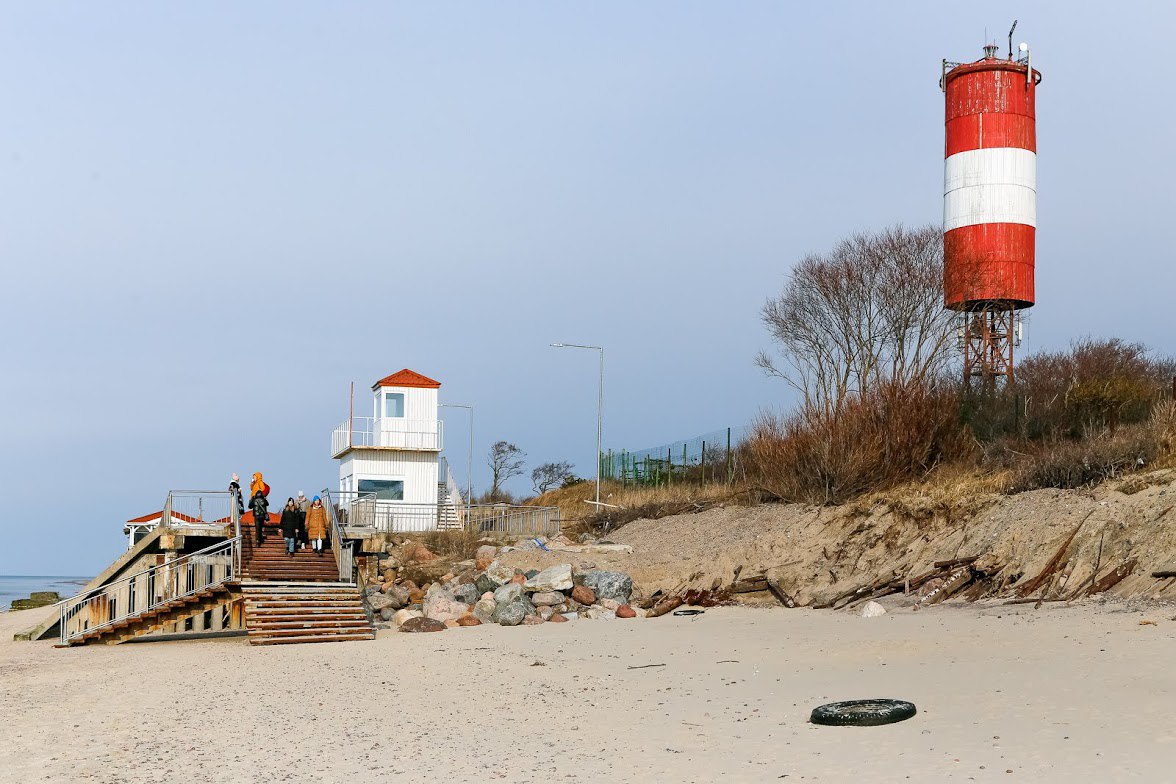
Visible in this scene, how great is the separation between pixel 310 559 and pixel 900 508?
15.2 meters

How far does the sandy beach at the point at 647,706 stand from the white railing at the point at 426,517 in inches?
795

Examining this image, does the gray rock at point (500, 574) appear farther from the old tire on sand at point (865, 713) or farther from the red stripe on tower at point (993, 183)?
the red stripe on tower at point (993, 183)

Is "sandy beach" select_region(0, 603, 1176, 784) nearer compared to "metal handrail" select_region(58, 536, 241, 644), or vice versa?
"sandy beach" select_region(0, 603, 1176, 784)

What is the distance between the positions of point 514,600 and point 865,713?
51.9ft

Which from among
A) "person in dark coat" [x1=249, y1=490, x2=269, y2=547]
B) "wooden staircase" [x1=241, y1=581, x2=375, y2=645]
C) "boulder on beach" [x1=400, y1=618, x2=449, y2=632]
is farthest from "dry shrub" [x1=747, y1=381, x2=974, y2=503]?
"person in dark coat" [x1=249, y1=490, x2=269, y2=547]

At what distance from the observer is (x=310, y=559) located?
2997 centimetres

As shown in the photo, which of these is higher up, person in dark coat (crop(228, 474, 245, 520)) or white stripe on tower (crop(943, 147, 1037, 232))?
white stripe on tower (crop(943, 147, 1037, 232))

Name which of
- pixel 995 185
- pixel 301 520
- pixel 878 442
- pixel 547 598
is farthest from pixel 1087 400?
pixel 301 520

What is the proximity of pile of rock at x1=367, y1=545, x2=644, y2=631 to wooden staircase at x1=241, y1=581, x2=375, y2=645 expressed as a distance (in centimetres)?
150

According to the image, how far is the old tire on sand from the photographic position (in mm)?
12672

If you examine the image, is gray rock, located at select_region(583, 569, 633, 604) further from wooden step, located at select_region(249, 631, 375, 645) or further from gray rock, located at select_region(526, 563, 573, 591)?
wooden step, located at select_region(249, 631, 375, 645)

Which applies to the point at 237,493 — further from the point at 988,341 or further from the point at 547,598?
the point at 988,341

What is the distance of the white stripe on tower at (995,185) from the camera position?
42.6 m

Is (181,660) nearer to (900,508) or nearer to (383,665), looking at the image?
(383,665)
